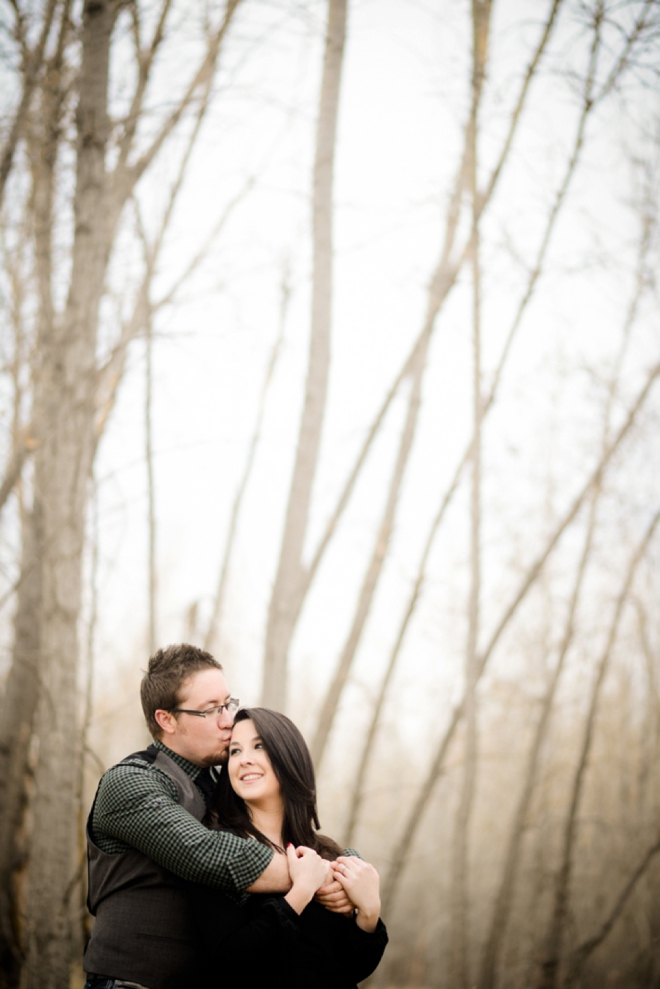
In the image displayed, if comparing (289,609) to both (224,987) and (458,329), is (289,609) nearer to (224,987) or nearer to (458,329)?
(224,987)

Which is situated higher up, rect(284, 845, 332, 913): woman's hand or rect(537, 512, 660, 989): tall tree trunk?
rect(284, 845, 332, 913): woman's hand

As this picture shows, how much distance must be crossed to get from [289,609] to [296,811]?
49.6 inches

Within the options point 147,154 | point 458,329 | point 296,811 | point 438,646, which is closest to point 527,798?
point 438,646

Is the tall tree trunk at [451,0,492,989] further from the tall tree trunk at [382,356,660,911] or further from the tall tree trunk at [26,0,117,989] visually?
the tall tree trunk at [26,0,117,989]

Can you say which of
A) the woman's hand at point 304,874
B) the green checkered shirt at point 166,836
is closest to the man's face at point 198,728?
the green checkered shirt at point 166,836

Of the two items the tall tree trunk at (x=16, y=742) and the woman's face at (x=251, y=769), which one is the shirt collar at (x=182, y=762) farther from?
the tall tree trunk at (x=16, y=742)

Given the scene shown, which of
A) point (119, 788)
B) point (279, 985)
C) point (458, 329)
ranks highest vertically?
point (458, 329)

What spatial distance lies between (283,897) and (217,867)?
0.19 metres

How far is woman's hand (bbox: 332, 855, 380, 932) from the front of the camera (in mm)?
1613

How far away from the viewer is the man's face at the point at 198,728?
184cm

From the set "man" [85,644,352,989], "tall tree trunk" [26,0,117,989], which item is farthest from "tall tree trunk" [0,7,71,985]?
"man" [85,644,352,989]

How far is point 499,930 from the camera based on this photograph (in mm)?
5574

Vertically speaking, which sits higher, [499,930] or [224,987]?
[224,987]

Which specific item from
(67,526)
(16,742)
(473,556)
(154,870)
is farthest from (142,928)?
(16,742)
